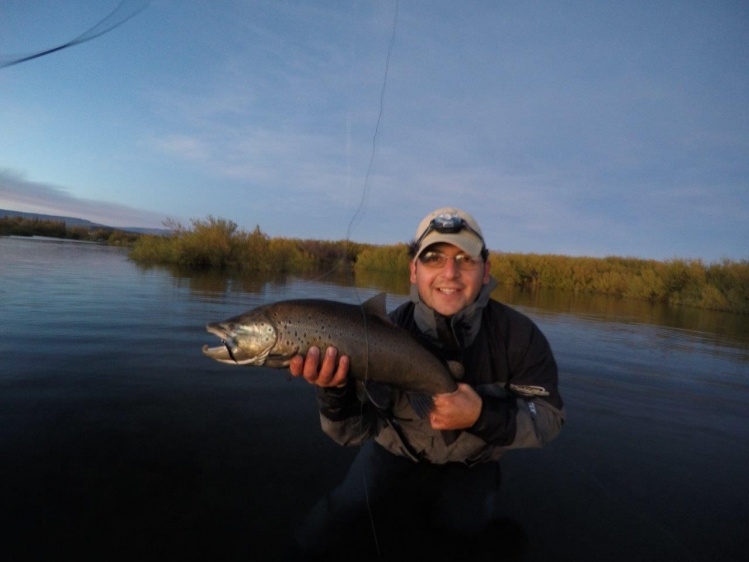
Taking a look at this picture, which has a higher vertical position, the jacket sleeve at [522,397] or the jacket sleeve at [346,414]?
the jacket sleeve at [522,397]

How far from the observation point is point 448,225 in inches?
120

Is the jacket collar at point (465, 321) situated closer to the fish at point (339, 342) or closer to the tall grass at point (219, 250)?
the fish at point (339, 342)

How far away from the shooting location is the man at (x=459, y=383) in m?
2.90

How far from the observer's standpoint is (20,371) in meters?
5.11

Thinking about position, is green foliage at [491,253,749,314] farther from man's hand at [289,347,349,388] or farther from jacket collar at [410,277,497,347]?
man's hand at [289,347,349,388]

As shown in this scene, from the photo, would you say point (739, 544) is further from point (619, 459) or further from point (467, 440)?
point (467, 440)

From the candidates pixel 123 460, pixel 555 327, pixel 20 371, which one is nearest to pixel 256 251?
pixel 555 327

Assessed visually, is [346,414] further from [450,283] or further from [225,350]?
[450,283]

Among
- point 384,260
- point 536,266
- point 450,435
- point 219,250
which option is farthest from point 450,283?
point 384,260

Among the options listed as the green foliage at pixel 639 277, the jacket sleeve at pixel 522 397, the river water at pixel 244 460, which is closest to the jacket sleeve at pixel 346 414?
the river water at pixel 244 460

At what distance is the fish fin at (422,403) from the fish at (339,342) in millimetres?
24

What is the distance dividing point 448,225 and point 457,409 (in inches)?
49.3

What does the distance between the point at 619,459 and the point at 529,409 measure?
7.54ft

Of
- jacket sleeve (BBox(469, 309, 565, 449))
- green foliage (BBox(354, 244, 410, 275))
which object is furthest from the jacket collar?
green foliage (BBox(354, 244, 410, 275))
